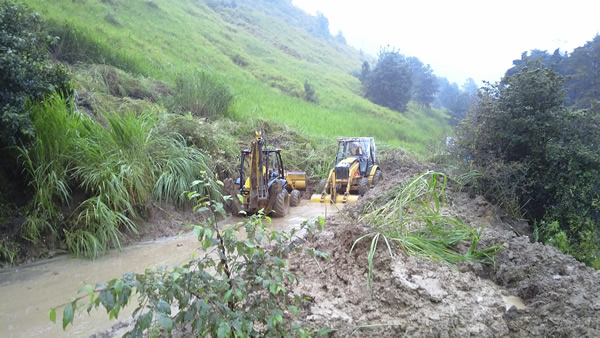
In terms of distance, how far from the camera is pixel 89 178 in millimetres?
6543

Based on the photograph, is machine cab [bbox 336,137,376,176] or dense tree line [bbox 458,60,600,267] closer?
dense tree line [bbox 458,60,600,267]

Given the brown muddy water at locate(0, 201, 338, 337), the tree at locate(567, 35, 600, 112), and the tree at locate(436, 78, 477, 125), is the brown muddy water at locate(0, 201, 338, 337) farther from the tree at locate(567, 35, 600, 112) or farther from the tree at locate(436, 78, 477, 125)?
the tree at locate(567, 35, 600, 112)

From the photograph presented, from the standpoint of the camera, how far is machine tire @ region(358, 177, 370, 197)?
10211 millimetres

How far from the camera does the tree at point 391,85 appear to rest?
46.2 meters

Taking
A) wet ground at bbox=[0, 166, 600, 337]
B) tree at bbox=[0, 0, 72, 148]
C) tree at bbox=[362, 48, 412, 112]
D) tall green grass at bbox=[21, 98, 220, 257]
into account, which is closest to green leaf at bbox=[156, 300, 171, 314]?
wet ground at bbox=[0, 166, 600, 337]

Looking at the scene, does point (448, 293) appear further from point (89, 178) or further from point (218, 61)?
point (218, 61)

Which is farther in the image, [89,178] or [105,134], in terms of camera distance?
[105,134]

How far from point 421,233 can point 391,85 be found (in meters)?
43.3

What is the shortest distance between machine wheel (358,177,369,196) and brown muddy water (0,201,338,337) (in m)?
4.63

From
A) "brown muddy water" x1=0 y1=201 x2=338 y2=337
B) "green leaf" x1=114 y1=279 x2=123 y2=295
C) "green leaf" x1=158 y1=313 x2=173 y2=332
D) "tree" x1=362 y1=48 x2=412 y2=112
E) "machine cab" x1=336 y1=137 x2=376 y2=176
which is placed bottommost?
"brown muddy water" x1=0 y1=201 x2=338 y2=337

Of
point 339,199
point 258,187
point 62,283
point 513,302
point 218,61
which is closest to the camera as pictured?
point 513,302

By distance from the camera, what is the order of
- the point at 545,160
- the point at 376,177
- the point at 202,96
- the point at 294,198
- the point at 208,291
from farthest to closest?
the point at 202,96 → the point at 376,177 → the point at 294,198 → the point at 545,160 → the point at 208,291

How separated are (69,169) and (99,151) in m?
0.58

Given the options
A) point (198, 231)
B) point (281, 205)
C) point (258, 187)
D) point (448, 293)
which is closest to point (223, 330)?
point (198, 231)
